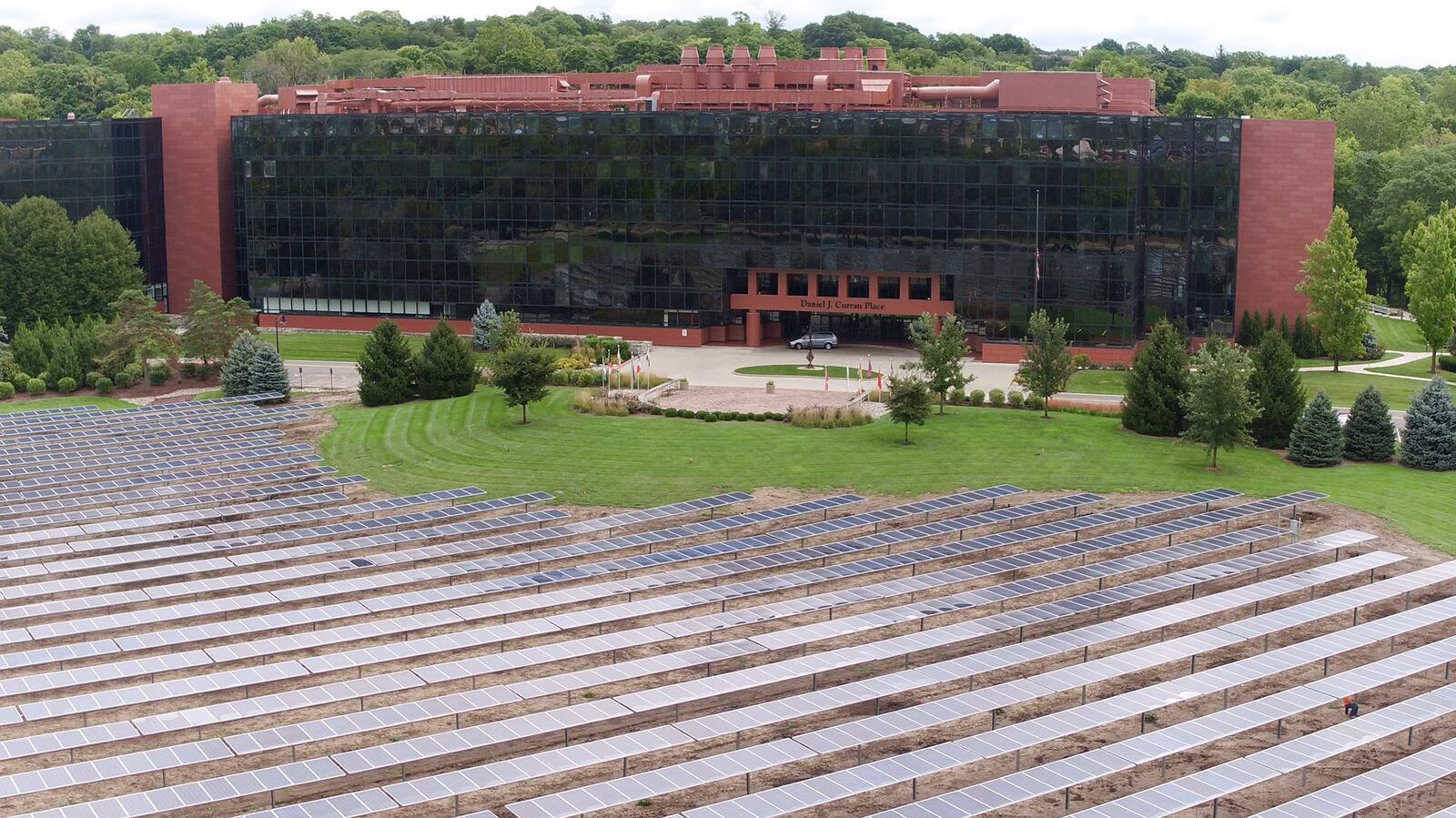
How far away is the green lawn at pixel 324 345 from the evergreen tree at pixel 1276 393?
40.3 m

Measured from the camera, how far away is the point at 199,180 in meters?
116

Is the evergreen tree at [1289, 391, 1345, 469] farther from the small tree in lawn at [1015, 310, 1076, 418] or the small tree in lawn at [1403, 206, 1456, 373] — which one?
the small tree in lawn at [1403, 206, 1456, 373]

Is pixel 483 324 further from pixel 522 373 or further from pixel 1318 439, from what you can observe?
pixel 1318 439

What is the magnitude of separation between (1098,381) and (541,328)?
3622cm

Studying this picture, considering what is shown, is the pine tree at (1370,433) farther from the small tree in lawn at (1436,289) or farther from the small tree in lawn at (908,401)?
the small tree in lawn at (1436,289)

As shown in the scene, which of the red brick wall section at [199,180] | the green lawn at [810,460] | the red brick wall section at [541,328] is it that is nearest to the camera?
the green lawn at [810,460]

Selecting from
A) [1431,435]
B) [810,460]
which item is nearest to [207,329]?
[810,460]

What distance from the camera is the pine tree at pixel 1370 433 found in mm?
70938

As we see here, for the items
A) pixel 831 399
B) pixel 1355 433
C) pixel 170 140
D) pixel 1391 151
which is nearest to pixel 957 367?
pixel 831 399

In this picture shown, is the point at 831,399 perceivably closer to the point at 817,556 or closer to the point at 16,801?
the point at 817,556

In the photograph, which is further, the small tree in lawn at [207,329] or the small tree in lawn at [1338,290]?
the small tree in lawn at [1338,290]

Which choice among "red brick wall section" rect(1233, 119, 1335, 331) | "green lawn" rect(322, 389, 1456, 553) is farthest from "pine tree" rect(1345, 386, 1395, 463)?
"red brick wall section" rect(1233, 119, 1335, 331)

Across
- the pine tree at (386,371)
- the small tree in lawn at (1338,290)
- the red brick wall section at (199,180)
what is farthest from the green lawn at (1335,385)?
the red brick wall section at (199,180)

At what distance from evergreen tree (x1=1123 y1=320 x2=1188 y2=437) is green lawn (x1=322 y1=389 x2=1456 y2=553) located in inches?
32.7
